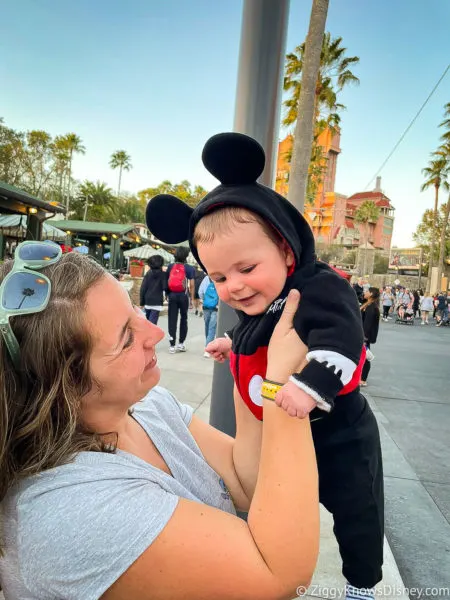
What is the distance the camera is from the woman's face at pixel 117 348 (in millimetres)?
1061

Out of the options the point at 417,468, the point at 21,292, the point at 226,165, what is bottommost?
the point at 417,468

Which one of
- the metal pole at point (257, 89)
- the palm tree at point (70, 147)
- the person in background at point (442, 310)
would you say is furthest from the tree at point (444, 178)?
the palm tree at point (70, 147)

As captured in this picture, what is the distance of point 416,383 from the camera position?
7.06 meters

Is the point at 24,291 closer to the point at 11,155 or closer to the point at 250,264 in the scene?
the point at 250,264

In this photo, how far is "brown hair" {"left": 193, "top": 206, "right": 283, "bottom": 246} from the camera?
1.39 meters

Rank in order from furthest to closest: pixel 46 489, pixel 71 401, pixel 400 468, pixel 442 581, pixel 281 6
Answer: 1. pixel 400 468
2. pixel 442 581
3. pixel 281 6
4. pixel 71 401
5. pixel 46 489

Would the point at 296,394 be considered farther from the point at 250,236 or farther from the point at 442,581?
the point at 442,581

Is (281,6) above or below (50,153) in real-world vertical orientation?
below

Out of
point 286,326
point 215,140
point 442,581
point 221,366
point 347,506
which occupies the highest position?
point 215,140

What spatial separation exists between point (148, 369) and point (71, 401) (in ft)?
0.81

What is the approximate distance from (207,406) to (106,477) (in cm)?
406

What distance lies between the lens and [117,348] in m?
1.09

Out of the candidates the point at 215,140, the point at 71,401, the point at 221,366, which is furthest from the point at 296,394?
the point at 221,366

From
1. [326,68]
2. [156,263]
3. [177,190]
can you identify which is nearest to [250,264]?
[156,263]
